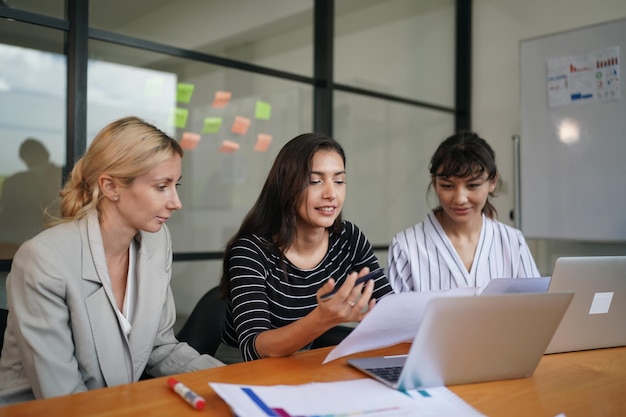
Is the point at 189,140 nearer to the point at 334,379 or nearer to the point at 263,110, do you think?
the point at 263,110

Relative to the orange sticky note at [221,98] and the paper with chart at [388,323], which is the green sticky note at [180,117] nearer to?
the orange sticky note at [221,98]

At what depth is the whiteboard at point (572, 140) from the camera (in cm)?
344

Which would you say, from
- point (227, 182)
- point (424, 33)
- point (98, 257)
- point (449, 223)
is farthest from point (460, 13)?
point (98, 257)

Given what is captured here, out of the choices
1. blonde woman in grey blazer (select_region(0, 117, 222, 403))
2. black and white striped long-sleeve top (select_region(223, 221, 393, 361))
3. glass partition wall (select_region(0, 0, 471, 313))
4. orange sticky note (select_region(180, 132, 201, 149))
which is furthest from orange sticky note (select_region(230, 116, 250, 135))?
blonde woman in grey blazer (select_region(0, 117, 222, 403))

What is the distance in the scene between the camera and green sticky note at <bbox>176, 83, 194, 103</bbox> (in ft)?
10.2

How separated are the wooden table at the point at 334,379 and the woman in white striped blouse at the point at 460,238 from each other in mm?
807

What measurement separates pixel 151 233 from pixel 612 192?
2.77m

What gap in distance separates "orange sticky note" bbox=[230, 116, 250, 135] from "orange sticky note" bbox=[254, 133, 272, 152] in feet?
0.32

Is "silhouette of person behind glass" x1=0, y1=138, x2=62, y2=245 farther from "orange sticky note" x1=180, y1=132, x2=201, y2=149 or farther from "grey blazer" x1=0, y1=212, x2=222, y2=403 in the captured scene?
"grey blazer" x1=0, y1=212, x2=222, y2=403

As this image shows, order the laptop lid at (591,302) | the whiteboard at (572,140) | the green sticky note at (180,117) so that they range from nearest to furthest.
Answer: the laptop lid at (591,302), the green sticky note at (180,117), the whiteboard at (572,140)

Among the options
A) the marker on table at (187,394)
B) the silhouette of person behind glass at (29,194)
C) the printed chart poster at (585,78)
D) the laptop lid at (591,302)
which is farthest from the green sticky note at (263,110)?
the marker on table at (187,394)

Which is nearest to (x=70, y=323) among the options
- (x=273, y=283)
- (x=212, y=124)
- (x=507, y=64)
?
(x=273, y=283)

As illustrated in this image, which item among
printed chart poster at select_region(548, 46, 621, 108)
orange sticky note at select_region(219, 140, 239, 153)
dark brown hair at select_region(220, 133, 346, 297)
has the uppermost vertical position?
printed chart poster at select_region(548, 46, 621, 108)

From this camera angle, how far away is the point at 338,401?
1034 mm
